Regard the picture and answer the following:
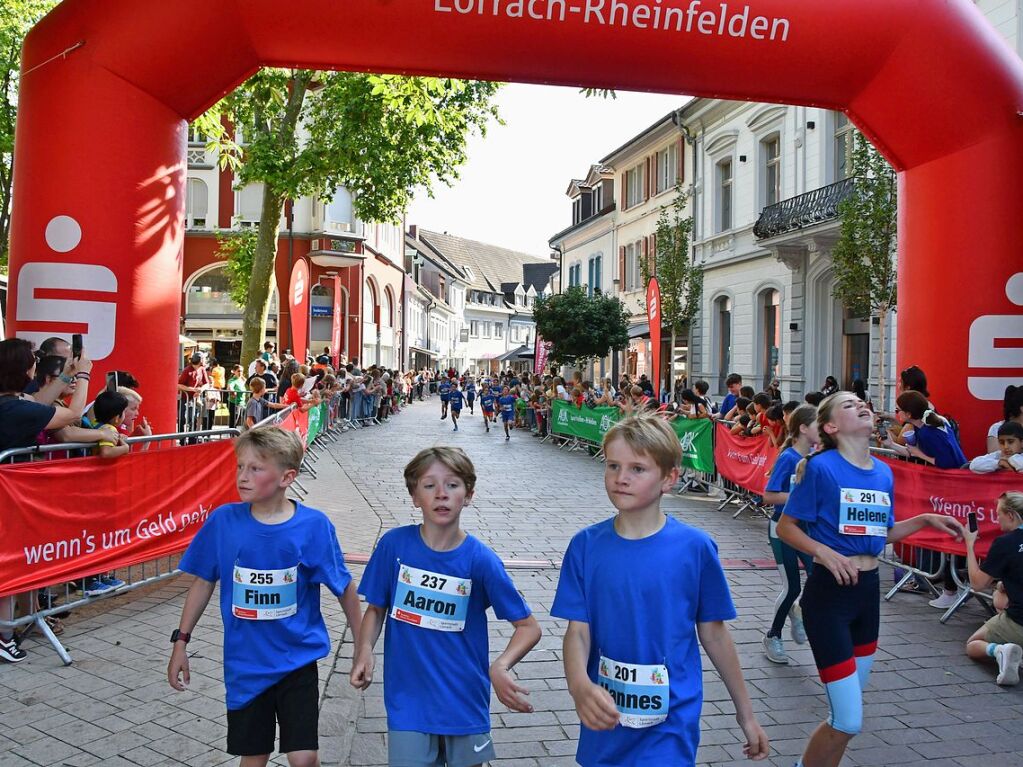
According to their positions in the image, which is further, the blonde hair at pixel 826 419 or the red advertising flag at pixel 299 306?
the red advertising flag at pixel 299 306

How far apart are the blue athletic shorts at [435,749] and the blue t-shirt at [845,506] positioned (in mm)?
1745

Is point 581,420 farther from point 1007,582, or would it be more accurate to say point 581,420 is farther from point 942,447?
point 1007,582

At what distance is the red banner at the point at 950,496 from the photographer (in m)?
7.00

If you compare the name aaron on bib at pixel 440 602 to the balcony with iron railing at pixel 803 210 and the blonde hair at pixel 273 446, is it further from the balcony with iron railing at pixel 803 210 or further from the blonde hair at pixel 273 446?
the balcony with iron railing at pixel 803 210

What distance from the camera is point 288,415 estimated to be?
43.0ft

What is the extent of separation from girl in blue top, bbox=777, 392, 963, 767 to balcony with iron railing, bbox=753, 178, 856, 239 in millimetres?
A: 16811

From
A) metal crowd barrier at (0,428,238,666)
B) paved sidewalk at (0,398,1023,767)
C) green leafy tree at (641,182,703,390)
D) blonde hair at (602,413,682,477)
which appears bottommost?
paved sidewalk at (0,398,1023,767)

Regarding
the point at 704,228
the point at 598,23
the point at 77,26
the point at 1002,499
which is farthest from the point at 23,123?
the point at 704,228

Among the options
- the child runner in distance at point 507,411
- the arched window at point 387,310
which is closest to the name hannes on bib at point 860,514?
the child runner in distance at point 507,411

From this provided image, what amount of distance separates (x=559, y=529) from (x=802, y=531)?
6504mm

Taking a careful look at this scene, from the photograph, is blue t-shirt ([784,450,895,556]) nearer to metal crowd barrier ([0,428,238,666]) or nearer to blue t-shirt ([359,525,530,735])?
blue t-shirt ([359,525,530,735])

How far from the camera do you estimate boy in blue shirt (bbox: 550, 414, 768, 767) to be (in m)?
2.69

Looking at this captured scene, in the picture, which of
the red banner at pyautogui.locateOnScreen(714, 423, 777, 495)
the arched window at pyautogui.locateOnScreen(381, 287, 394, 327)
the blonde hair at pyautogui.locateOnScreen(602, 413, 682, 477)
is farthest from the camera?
the arched window at pyautogui.locateOnScreen(381, 287, 394, 327)

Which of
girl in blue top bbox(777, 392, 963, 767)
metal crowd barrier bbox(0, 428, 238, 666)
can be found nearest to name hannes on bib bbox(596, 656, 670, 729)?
girl in blue top bbox(777, 392, 963, 767)
